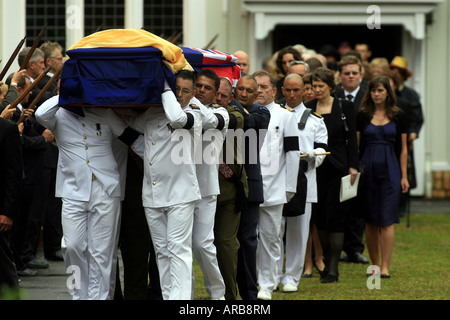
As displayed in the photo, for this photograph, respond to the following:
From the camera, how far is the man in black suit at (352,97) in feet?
42.2

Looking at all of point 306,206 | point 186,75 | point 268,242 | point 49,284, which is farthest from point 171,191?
point 49,284

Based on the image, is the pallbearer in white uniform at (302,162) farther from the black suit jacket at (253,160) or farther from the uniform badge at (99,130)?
the uniform badge at (99,130)

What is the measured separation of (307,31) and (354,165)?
1154cm

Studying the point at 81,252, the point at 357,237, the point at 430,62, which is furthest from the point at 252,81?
the point at 430,62

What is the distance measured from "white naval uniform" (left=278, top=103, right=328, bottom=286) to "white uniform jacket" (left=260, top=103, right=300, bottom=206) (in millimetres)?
592

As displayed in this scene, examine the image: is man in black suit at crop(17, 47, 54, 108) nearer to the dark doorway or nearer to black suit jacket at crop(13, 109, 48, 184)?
black suit jacket at crop(13, 109, 48, 184)

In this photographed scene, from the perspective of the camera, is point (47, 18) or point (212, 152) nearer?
point (212, 152)

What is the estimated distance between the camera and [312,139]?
1080cm

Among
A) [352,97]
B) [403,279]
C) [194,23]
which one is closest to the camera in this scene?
[403,279]

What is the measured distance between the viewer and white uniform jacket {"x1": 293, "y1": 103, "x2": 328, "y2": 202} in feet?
35.2

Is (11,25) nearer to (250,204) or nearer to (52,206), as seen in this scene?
(52,206)

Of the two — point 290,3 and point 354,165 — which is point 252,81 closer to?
point 354,165

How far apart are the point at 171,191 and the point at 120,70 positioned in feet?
3.42

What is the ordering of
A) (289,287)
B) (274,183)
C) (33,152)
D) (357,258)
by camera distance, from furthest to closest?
1. (357,258)
2. (33,152)
3. (289,287)
4. (274,183)
